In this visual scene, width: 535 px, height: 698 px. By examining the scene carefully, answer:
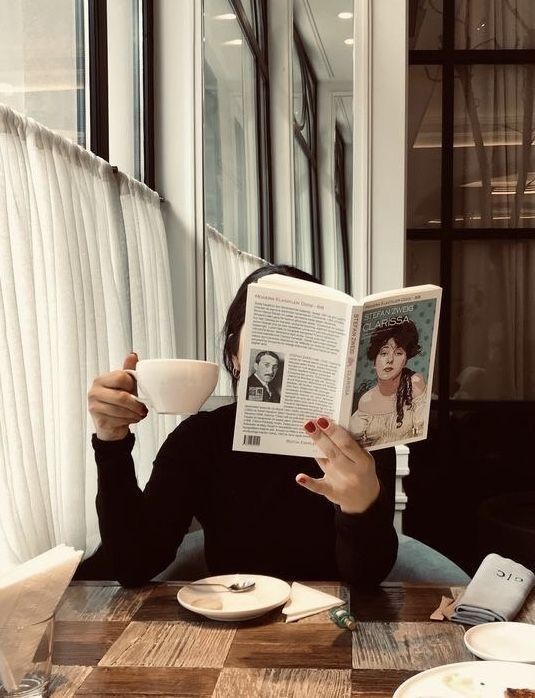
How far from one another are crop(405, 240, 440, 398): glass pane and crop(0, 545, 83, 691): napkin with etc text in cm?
266

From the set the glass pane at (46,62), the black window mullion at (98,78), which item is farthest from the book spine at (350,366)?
the black window mullion at (98,78)

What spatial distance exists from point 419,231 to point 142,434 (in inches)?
62.2

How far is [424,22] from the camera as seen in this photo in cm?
342

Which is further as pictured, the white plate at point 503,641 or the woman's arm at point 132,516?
the woman's arm at point 132,516

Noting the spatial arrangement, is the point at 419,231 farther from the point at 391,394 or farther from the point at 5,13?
the point at 391,394

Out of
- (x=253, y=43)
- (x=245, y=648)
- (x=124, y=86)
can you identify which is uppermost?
(x=253, y=43)

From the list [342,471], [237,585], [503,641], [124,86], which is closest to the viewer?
[503,641]

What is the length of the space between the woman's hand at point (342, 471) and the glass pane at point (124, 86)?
5.23ft

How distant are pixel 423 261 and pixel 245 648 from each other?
99.8 inches

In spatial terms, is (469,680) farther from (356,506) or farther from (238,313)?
(238,313)

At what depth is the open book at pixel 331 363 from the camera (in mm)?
1166

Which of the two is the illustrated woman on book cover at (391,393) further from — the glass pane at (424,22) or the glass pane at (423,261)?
the glass pane at (424,22)

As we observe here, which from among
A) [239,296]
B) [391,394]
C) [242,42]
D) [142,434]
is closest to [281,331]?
[391,394]

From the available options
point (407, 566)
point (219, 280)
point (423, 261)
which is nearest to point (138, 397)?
point (407, 566)
